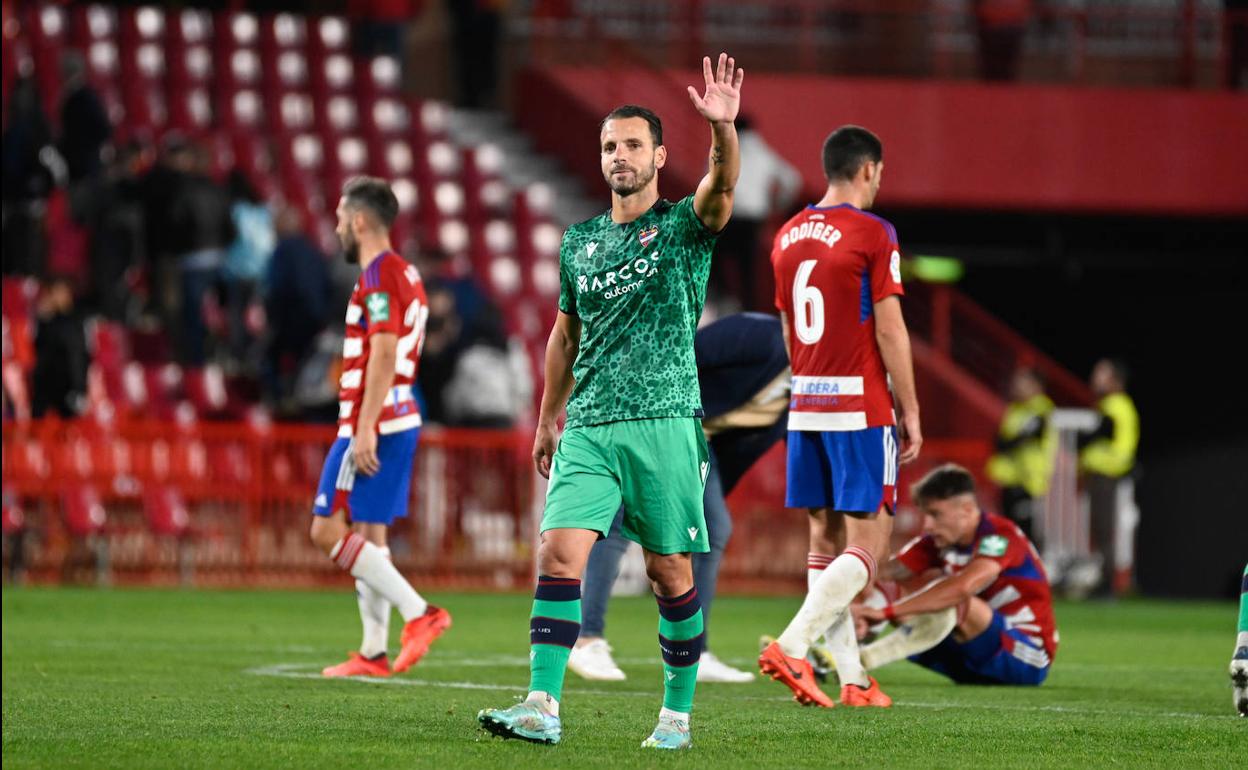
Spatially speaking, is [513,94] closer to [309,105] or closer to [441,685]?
[309,105]

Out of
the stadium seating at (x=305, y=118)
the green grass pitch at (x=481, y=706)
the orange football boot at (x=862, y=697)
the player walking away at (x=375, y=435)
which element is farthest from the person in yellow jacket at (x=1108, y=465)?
the orange football boot at (x=862, y=697)

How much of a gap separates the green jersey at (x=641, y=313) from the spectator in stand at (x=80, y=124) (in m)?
12.2

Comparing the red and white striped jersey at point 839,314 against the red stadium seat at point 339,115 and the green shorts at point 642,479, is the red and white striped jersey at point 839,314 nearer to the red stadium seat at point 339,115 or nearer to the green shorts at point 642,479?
the green shorts at point 642,479

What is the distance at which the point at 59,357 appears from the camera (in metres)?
16.1

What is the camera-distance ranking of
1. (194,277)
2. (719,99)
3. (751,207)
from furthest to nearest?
(751,207)
(194,277)
(719,99)

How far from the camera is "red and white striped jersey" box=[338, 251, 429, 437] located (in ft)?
28.9

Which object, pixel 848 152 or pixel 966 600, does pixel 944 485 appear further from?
pixel 848 152

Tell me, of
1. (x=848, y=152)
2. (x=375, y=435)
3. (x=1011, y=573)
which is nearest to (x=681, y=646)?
(x=848, y=152)

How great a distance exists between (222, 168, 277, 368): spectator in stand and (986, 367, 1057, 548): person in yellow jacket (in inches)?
262

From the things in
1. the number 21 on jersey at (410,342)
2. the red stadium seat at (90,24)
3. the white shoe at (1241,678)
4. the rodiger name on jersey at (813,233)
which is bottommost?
the white shoe at (1241,678)

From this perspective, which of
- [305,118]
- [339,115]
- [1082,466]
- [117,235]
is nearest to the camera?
[117,235]

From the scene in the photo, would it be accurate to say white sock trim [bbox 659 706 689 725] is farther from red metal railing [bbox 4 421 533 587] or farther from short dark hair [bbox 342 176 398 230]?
red metal railing [bbox 4 421 533 587]

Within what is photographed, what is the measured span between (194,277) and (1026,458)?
7396 millimetres

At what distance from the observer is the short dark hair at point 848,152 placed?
8062 millimetres
